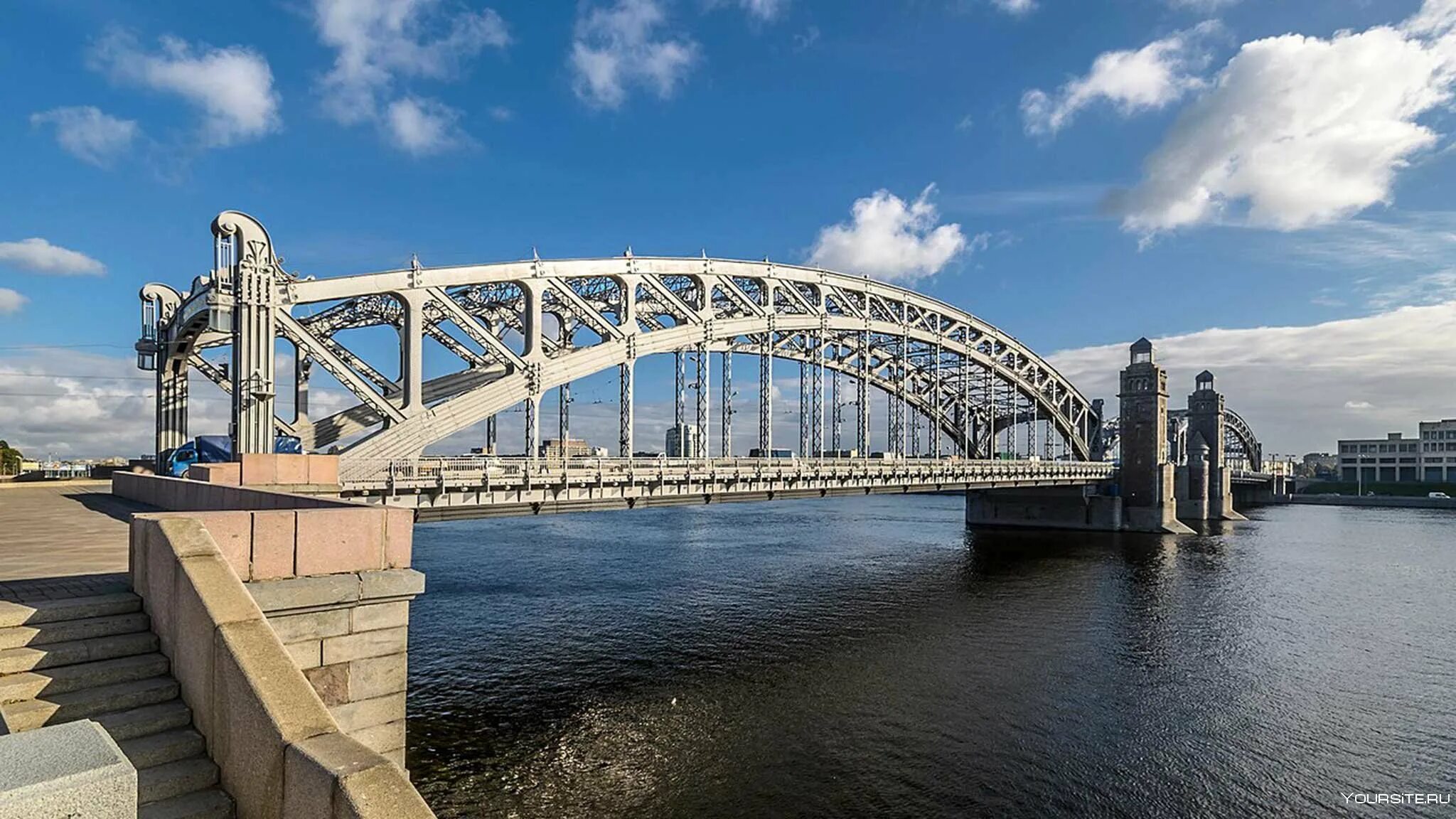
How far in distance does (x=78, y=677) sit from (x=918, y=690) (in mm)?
19346

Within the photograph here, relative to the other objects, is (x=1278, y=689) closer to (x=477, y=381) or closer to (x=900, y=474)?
(x=900, y=474)

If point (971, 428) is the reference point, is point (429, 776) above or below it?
below

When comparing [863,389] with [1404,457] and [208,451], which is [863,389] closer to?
[208,451]

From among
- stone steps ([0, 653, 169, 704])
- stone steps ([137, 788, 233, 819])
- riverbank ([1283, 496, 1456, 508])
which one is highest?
stone steps ([0, 653, 169, 704])

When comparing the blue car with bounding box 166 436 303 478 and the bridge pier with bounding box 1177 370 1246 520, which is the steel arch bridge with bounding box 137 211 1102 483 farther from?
the bridge pier with bounding box 1177 370 1246 520

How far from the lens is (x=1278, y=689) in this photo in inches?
855

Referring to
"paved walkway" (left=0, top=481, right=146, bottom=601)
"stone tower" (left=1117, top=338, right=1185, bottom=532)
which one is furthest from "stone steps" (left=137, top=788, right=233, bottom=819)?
"stone tower" (left=1117, top=338, right=1185, bottom=532)

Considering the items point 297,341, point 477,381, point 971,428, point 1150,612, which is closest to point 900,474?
point 1150,612

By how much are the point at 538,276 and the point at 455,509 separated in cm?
1363

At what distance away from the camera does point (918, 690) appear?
69.9 ft

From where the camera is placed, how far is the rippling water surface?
15094 mm

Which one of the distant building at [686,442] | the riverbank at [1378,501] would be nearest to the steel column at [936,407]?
the distant building at [686,442]

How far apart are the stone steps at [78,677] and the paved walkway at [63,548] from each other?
5.21 feet

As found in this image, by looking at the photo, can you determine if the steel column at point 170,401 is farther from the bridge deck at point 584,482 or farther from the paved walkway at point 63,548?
the bridge deck at point 584,482
